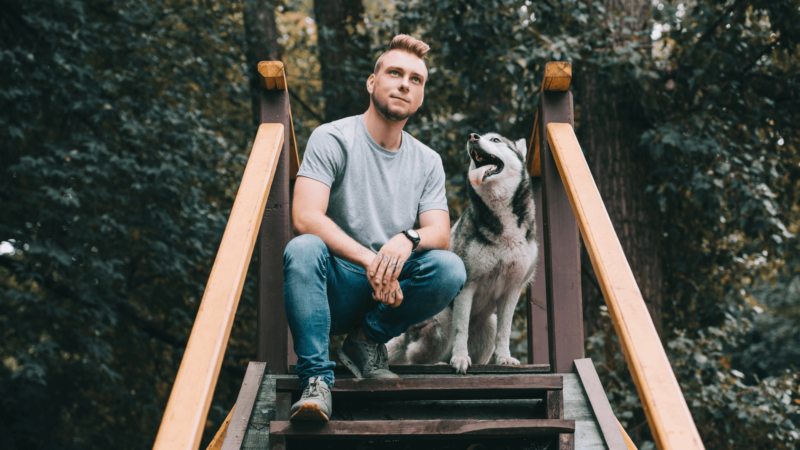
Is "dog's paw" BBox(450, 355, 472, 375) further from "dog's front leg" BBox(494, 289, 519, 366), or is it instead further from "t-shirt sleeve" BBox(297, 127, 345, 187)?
"t-shirt sleeve" BBox(297, 127, 345, 187)

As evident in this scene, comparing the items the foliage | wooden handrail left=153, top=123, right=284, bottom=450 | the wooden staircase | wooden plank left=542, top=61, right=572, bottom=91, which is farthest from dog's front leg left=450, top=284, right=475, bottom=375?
the foliage

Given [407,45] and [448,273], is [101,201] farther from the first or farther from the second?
[448,273]

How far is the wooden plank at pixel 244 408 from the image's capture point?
7.04ft

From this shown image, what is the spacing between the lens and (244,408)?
230cm

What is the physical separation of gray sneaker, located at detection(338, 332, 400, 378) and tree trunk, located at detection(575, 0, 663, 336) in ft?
13.3

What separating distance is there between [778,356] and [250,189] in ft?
53.8

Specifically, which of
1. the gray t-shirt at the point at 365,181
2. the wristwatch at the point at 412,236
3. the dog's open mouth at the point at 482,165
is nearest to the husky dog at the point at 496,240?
the dog's open mouth at the point at 482,165

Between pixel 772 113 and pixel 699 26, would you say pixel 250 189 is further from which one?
pixel 772 113

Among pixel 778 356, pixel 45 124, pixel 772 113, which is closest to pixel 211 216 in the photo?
pixel 45 124

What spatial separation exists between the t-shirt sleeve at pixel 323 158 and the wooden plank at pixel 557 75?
103 cm

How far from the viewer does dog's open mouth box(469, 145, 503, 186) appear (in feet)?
10.5

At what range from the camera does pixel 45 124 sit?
22.4 ft

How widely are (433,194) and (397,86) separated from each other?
49cm

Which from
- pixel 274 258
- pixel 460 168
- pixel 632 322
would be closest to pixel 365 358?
pixel 274 258
